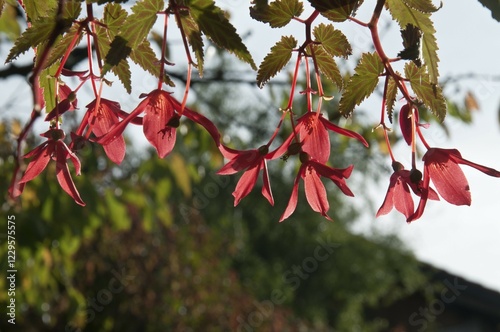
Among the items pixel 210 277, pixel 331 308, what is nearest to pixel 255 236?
pixel 331 308

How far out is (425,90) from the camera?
0.59 metres

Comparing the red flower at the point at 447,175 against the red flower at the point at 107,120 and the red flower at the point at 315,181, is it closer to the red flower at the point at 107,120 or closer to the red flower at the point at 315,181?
the red flower at the point at 315,181

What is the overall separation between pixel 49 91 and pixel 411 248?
1345cm

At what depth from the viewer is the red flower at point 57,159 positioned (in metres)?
0.57

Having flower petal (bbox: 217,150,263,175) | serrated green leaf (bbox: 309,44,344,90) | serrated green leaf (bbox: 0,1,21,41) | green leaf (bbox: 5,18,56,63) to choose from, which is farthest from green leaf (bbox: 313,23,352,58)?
serrated green leaf (bbox: 0,1,21,41)

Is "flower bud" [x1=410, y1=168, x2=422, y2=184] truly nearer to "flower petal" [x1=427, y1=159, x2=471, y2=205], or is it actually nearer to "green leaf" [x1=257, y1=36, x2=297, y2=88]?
"flower petal" [x1=427, y1=159, x2=471, y2=205]

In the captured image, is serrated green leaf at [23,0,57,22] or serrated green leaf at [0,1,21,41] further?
serrated green leaf at [0,1,21,41]

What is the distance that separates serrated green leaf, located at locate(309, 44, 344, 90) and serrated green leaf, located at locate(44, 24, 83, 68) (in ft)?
0.63

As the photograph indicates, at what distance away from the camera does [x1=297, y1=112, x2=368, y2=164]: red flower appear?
604 mm

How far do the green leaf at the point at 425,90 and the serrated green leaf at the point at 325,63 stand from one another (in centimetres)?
6

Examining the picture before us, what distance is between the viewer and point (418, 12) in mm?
581

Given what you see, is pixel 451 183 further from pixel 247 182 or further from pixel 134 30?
pixel 134 30

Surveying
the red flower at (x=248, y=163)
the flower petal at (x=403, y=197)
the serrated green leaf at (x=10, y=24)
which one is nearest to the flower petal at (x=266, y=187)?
the red flower at (x=248, y=163)

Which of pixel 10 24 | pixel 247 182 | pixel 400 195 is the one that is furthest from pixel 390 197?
pixel 10 24
